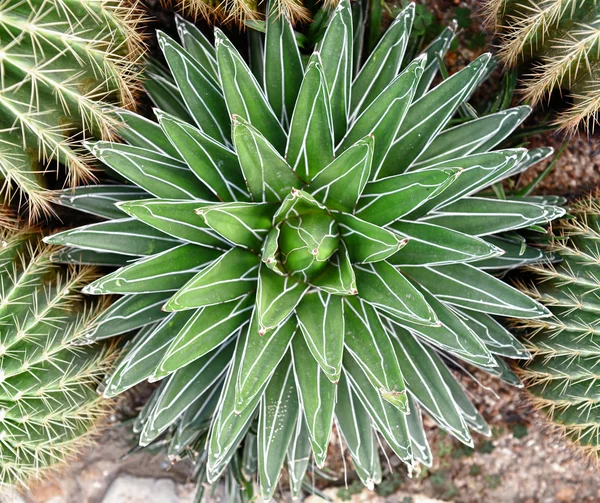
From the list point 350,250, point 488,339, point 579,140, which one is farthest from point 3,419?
point 579,140

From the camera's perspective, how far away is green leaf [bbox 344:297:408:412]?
1477 millimetres

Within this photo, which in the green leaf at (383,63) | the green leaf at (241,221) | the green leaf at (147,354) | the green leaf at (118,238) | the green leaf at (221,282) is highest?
the green leaf at (383,63)

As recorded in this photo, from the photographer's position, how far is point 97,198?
1.88m

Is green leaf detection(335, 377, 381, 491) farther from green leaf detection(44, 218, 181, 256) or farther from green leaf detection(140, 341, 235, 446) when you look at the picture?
green leaf detection(44, 218, 181, 256)

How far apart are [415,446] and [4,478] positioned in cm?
152

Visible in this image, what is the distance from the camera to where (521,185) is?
2.40m

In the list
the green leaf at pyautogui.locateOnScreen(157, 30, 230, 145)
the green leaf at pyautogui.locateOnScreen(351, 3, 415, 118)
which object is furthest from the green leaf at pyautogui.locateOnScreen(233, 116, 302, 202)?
the green leaf at pyautogui.locateOnScreen(351, 3, 415, 118)

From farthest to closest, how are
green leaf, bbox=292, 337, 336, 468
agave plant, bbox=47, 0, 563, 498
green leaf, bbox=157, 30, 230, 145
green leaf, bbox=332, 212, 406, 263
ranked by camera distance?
green leaf, bbox=157, 30, 230, 145 < green leaf, bbox=292, 337, 336, 468 < agave plant, bbox=47, 0, 563, 498 < green leaf, bbox=332, 212, 406, 263

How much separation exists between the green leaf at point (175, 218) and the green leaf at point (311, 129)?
0.32m

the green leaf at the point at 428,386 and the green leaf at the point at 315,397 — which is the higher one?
the green leaf at the point at 428,386

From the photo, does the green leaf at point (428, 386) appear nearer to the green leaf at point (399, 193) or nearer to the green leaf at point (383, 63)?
the green leaf at point (399, 193)

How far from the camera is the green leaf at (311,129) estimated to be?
1.45 metres

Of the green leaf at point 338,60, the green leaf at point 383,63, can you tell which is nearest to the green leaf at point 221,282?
the green leaf at point 338,60

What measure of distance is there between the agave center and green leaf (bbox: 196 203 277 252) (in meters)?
0.06
